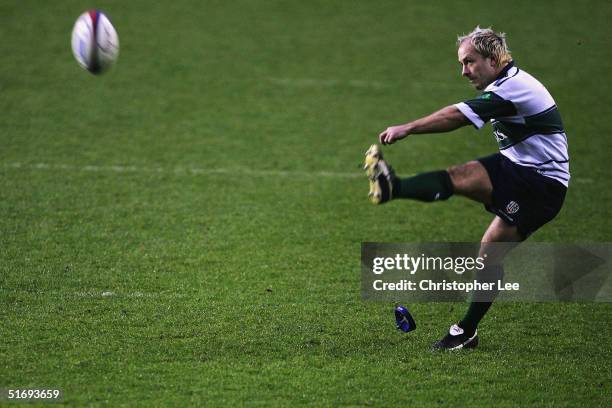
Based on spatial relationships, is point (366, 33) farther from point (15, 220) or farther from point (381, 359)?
point (381, 359)

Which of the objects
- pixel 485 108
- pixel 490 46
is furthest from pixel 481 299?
pixel 490 46

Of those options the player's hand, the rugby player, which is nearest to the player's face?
the rugby player

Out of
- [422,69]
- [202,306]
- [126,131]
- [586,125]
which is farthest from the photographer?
[422,69]

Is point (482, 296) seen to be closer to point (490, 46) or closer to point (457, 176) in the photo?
point (457, 176)

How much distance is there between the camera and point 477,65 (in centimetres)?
580

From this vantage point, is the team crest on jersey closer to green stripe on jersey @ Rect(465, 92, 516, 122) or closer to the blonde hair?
green stripe on jersey @ Rect(465, 92, 516, 122)

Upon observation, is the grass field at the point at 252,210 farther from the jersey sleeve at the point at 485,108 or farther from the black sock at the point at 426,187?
the jersey sleeve at the point at 485,108

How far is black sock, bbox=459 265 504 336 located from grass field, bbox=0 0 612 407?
0.20 metres

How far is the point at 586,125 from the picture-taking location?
1270 cm

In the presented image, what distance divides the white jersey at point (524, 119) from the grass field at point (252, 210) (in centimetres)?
134

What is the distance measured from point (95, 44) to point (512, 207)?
14.3ft

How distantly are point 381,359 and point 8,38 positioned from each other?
487 inches

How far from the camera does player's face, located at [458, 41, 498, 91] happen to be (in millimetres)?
5770

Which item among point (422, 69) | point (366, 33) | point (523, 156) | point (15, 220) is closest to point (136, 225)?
point (15, 220)
